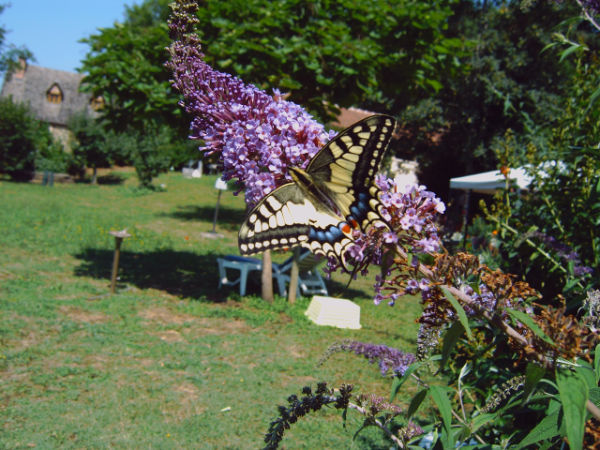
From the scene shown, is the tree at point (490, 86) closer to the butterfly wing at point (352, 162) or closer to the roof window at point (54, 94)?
the butterfly wing at point (352, 162)

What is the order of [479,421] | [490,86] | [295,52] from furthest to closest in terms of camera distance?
1. [490,86]
2. [295,52]
3. [479,421]

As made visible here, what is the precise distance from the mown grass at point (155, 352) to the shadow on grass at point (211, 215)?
5625 mm

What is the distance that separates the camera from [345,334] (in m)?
6.70

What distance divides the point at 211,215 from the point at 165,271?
9.14m

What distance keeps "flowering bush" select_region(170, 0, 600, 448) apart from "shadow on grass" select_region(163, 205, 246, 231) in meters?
14.4

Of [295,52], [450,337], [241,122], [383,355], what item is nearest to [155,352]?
[383,355]

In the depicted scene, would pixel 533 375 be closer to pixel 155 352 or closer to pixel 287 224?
pixel 287 224

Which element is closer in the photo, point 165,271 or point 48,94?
point 165,271

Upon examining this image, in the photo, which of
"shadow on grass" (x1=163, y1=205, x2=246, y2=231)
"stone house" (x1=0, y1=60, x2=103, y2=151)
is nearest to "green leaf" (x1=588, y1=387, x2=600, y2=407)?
"shadow on grass" (x1=163, y1=205, x2=246, y2=231)

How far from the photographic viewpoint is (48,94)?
38.2 m

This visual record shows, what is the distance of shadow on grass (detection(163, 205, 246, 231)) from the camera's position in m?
17.2

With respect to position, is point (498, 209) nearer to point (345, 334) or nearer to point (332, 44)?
point (345, 334)

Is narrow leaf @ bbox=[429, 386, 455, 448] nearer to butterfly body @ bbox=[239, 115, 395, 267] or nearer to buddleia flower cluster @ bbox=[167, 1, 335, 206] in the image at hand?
butterfly body @ bbox=[239, 115, 395, 267]

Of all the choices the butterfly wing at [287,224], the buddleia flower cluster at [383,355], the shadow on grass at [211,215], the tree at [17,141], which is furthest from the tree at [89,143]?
the butterfly wing at [287,224]
